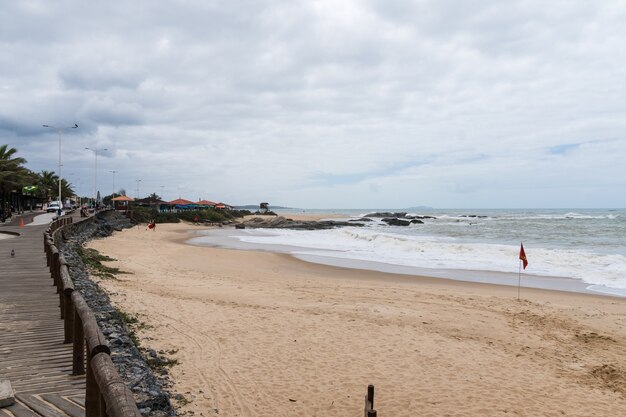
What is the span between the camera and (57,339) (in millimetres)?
6465

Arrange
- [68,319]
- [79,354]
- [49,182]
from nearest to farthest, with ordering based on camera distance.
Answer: [79,354]
[68,319]
[49,182]

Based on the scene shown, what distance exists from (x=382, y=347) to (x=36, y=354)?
5811 millimetres

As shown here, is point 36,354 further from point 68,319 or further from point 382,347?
point 382,347

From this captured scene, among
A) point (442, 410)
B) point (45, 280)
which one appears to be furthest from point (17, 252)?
point (442, 410)

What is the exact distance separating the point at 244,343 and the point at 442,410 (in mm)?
4008

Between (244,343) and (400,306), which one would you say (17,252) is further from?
(400,306)

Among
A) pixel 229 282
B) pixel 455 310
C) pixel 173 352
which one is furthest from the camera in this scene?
pixel 229 282

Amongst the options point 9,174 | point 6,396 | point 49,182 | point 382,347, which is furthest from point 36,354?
point 49,182

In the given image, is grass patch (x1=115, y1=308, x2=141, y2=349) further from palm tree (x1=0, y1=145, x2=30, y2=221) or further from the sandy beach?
palm tree (x1=0, y1=145, x2=30, y2=221)

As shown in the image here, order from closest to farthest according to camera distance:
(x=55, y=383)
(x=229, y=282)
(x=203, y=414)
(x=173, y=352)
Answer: (x=55, y=383) → (x=203, y=414) → (x=173, y=352) → (x=229, y=282)

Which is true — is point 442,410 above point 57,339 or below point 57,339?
below

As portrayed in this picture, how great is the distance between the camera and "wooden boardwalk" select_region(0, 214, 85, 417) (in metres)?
4.39

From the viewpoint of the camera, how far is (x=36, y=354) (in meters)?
5.81

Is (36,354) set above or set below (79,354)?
below
